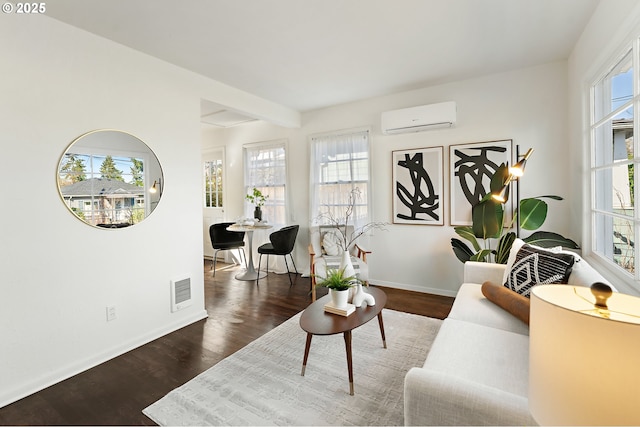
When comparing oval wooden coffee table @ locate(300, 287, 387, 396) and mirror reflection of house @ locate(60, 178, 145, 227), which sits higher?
mirror reflection of house @ locate(60, 178, 145, 227)

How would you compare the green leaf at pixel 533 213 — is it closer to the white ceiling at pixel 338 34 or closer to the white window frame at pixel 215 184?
the white ceiling at pixel 338 34

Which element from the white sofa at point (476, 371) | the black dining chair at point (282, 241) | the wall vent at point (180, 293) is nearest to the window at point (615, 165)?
the white sofa at point (476, 371)

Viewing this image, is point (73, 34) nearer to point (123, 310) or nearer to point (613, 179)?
point (123, 310)

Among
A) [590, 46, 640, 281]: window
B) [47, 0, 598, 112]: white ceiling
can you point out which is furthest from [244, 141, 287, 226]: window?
[590, 46, 640, 281]: window

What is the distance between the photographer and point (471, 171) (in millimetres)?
3498

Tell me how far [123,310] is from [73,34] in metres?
2.17

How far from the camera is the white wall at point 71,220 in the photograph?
6.41ft

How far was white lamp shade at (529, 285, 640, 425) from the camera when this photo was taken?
553 mm

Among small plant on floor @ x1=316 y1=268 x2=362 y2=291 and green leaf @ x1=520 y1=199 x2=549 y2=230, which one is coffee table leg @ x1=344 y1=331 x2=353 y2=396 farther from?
green leaf @ x1=520 y1=199 x2=549 y2=230

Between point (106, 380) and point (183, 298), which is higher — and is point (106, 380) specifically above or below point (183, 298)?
below

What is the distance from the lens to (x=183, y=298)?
2992 millimetres

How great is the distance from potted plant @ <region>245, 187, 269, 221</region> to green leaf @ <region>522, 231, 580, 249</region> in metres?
3.57

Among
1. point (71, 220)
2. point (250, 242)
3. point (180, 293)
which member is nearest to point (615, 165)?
point (180, 293)

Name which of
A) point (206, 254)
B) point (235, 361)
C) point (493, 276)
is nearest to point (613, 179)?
point (493, 276)
